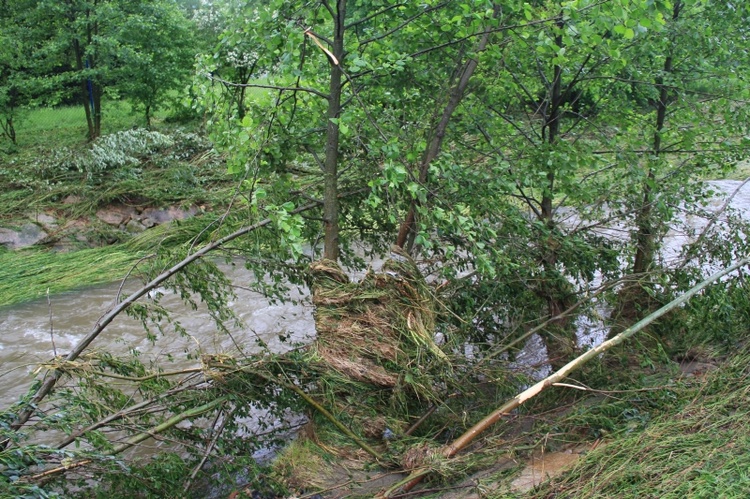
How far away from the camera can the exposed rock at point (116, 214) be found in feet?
43.3

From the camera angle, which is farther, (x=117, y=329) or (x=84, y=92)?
(x=84, y=92)

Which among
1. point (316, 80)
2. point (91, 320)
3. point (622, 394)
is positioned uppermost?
point (316, 80)

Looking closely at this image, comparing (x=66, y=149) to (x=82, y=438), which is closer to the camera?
(x=82, y=438)

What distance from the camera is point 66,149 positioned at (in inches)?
579

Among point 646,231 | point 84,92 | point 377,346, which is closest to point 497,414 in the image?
point 377,346

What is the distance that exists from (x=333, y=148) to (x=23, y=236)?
9752mm

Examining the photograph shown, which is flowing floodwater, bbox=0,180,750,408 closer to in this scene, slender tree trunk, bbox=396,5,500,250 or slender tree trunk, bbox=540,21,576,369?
slender tree trunk, bbox=540,21,576,369

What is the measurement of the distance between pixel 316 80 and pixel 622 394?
3725 mm

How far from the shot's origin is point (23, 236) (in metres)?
12.3

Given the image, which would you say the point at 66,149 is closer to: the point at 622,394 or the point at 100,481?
the point at 100,481

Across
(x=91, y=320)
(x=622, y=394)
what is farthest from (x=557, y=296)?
(x=91, y=320)

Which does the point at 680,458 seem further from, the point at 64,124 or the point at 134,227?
the point at 64,124

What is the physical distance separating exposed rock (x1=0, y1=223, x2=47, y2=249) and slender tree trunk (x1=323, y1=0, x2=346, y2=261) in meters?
9.28

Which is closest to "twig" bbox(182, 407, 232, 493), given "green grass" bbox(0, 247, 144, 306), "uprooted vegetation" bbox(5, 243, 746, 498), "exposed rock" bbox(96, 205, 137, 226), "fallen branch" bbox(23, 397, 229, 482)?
"uprooted vegetation" bbox(5, 243, 746, 498)
